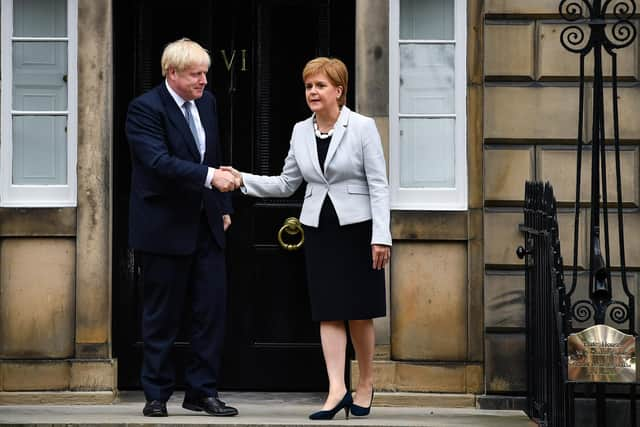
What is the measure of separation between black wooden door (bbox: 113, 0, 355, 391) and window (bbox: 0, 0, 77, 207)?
0.33 metres

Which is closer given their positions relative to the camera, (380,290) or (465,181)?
(380,290)

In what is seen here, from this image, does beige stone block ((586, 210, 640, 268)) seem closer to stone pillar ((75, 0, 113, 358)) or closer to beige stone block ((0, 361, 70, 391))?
stone pillar ((75, 0, 113, 358))

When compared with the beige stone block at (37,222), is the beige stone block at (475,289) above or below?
below

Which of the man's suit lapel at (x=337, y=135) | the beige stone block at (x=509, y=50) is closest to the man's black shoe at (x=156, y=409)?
the man's suit lapel at (x=337, y=135)

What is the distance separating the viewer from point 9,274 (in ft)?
30.9

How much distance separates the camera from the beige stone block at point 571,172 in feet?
31.1

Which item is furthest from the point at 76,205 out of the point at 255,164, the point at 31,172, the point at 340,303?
the point at 340,303

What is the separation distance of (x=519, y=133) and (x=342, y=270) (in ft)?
6.04

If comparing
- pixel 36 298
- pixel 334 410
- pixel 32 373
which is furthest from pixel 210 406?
pixel 36 298

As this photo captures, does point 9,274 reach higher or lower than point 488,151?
lower

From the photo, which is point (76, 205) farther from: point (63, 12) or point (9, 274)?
point (63, 12)

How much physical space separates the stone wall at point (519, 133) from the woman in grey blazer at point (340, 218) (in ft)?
4.56

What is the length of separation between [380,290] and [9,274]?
2527mm

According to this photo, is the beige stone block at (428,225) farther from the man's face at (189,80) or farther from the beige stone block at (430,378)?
the man's face at (189,80)
